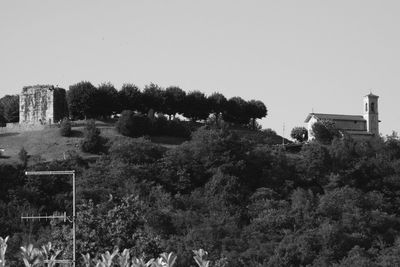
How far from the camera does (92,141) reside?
90938mm

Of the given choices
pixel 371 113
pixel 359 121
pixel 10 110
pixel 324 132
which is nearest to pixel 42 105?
pixel 10 110

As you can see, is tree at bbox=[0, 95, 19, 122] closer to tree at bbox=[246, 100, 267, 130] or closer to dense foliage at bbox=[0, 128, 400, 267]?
dense foliage at bbox=[0, 128, 400, 267]

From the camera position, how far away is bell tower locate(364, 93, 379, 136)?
113012 millimetres

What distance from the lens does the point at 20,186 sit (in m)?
83.7

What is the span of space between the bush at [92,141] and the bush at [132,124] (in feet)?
12.4

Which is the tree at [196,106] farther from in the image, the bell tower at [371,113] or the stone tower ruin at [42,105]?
the bell tower at [371,113]

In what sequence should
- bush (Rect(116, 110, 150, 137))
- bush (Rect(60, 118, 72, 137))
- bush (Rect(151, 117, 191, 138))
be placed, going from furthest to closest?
bush (Rect(151, 117, 191, 138)), bush (Rect(116, 110, 150, 137)), bush (Rect(60, 118, 72, 137))

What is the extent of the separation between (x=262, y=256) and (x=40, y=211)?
1567 cm

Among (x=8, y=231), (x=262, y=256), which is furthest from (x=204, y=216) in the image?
(x=8, y=231)

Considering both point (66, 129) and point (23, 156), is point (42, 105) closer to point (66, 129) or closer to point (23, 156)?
point (66, 129)

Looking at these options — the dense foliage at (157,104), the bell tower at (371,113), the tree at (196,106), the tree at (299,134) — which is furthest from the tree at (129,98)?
the bell tower at (371,113)

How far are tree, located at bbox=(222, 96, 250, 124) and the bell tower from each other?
12.0 metres

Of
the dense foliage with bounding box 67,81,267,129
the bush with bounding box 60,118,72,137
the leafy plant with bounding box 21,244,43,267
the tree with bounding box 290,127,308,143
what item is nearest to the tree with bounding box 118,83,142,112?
the dense foliage with bounding box 67,81,267,129

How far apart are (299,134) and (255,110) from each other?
16.4ft
